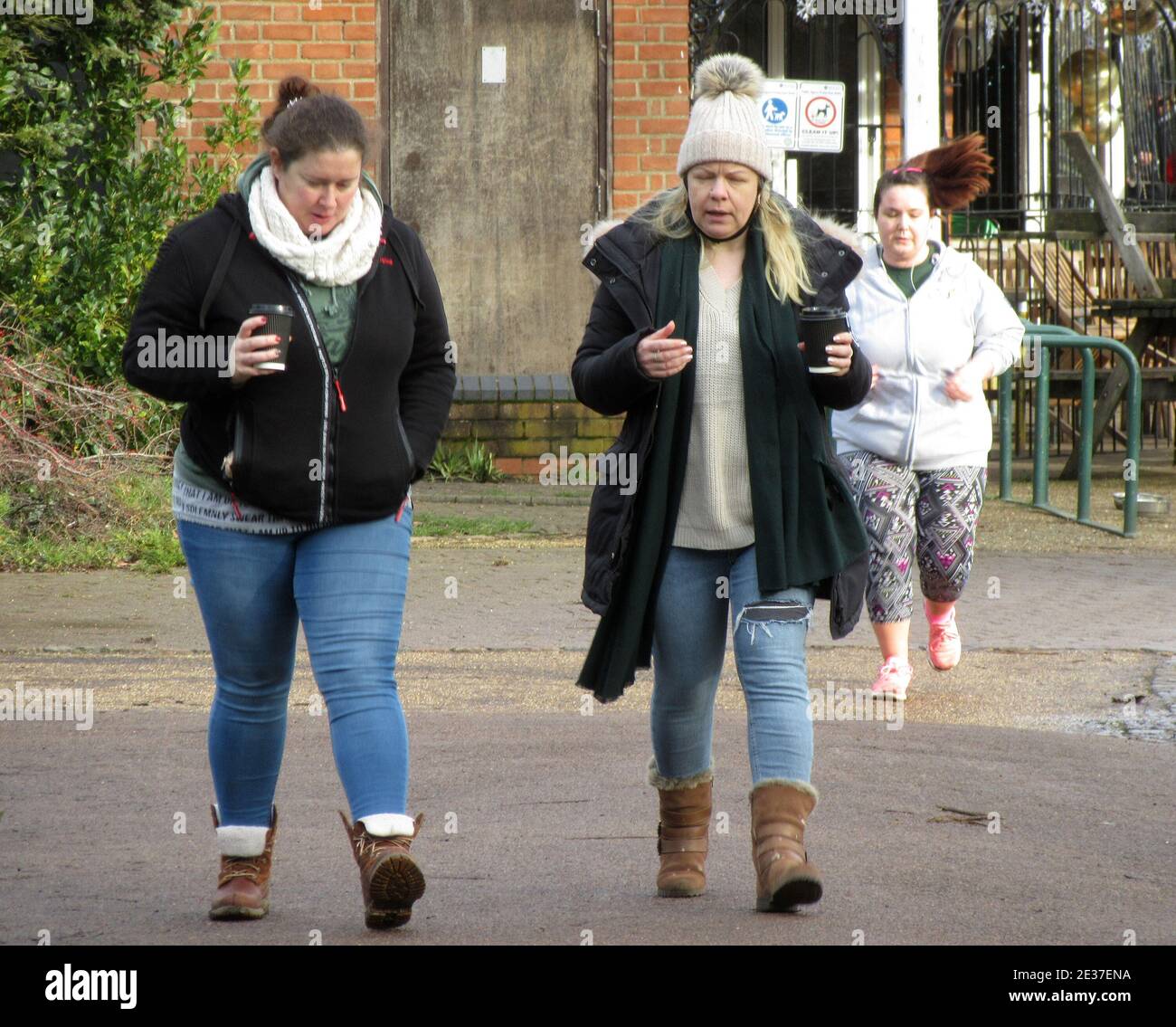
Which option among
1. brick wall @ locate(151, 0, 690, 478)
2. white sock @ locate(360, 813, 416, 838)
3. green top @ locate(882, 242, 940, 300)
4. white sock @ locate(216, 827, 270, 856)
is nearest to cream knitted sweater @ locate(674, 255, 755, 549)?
white sock @ locate(360, 813, 416, 838)

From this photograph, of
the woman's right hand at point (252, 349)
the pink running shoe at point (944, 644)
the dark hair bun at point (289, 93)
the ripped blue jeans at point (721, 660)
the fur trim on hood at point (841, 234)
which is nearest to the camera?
the woman's right hand at point (252, 349)

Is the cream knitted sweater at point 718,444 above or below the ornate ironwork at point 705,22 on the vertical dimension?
below

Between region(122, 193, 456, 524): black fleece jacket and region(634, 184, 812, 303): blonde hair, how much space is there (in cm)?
69

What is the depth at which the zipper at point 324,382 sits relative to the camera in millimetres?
3936

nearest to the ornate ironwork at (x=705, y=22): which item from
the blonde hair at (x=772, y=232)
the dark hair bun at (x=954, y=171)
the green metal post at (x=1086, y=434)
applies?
the green metal post at (x=1086, y=434)

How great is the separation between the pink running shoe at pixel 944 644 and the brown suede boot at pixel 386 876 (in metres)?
3.44

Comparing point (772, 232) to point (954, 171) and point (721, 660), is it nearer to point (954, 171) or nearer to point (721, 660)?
point (721, 660)

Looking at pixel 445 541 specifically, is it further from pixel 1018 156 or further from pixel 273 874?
pixel 1018 156

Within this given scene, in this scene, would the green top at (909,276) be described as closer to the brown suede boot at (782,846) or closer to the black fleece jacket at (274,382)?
the brown suede boot at (782,846)

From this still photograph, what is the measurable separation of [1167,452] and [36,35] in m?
10.2

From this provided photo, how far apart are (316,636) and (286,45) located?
31.1ft

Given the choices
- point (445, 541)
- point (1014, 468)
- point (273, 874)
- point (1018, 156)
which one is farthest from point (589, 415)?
point (273, 874)

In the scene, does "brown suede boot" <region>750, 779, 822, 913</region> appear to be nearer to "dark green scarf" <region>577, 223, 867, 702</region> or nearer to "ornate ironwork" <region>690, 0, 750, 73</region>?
"dark green scarf" <region>577, 223, 867, 702</region>

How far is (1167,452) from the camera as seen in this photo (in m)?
16.4
